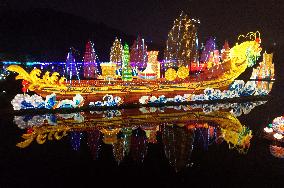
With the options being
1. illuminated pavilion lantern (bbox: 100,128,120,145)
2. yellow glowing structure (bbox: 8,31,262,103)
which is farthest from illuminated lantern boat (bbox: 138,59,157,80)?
illuminated pavilion lantern (bbox: 100,128,120,145)

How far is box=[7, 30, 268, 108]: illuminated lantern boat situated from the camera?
15.8 metres

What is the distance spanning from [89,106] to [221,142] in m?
8.24

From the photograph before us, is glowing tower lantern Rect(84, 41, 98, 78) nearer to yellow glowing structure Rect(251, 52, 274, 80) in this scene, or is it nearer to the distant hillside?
yellow glowing structure Rect(251, 52, 274, 80)

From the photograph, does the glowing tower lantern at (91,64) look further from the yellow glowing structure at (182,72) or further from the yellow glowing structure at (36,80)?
the yellow glowing structure at (182,72)

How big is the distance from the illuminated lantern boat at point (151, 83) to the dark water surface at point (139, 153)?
7.33ft

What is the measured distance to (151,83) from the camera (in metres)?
17.4

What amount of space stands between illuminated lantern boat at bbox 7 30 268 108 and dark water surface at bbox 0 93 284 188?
2233 mm

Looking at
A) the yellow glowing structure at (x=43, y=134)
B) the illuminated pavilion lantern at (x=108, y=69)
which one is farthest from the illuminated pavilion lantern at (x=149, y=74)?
the yellow glowing structure at (x=43, y=134)

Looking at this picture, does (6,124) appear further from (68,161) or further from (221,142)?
(221,142)

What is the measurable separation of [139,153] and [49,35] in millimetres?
69877

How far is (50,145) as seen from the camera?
970 centimetres

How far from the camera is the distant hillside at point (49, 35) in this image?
6633cm

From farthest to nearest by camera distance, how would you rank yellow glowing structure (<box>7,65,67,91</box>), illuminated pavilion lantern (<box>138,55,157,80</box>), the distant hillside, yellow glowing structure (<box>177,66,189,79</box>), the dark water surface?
1. the distant hillside
2. yellow glowing structure (<box>177,66,189,79</box>)
3. illuminated pavilion lantern (<box>138,55,157,80</box>)
4. yellow glowing structure (<box>7,65,67,91</box>)
5. the dark water surface

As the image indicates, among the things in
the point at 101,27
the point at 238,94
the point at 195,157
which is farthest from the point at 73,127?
the point at 101,27
